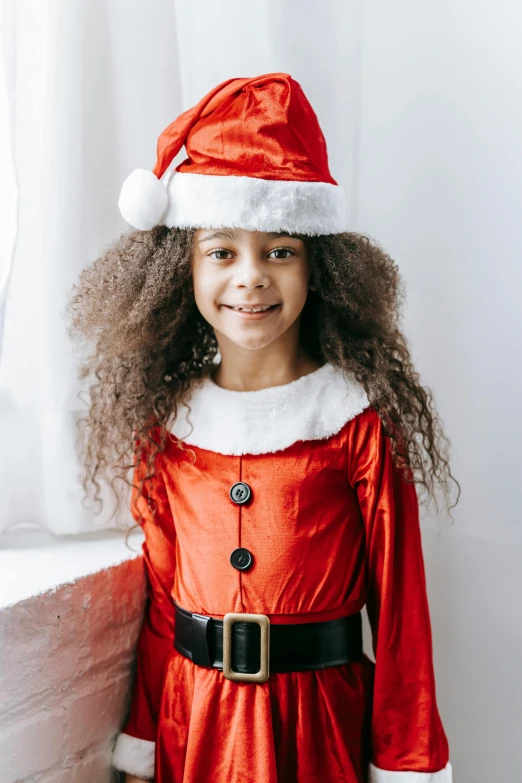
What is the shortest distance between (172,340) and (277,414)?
0.70 ft

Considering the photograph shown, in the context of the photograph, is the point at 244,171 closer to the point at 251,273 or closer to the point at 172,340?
the point at 251,273

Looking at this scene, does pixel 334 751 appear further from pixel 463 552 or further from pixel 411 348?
pixel 411 348

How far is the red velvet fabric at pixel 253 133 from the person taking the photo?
1.02 m

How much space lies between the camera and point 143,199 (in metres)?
1.05

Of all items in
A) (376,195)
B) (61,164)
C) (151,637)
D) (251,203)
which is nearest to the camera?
(251,203)

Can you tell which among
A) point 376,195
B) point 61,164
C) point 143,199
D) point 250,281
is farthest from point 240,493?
point 376,195

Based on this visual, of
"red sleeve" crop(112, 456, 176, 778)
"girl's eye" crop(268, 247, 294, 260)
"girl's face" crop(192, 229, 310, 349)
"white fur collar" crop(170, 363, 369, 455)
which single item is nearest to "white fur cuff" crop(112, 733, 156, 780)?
"red sleeve" crop(112, 456, 176, 778)

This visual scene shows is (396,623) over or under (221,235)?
under

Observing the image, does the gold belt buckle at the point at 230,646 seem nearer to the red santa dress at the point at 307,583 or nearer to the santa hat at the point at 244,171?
the red santa dress at the point at 307,583

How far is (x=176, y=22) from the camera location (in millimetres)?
1258

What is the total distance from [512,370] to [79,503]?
683mm

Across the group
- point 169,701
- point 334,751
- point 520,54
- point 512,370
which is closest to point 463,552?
point 512,370

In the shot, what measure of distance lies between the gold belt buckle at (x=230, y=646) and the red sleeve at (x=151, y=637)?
16 cm

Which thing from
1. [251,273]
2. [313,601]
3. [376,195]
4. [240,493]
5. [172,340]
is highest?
[376,195]
